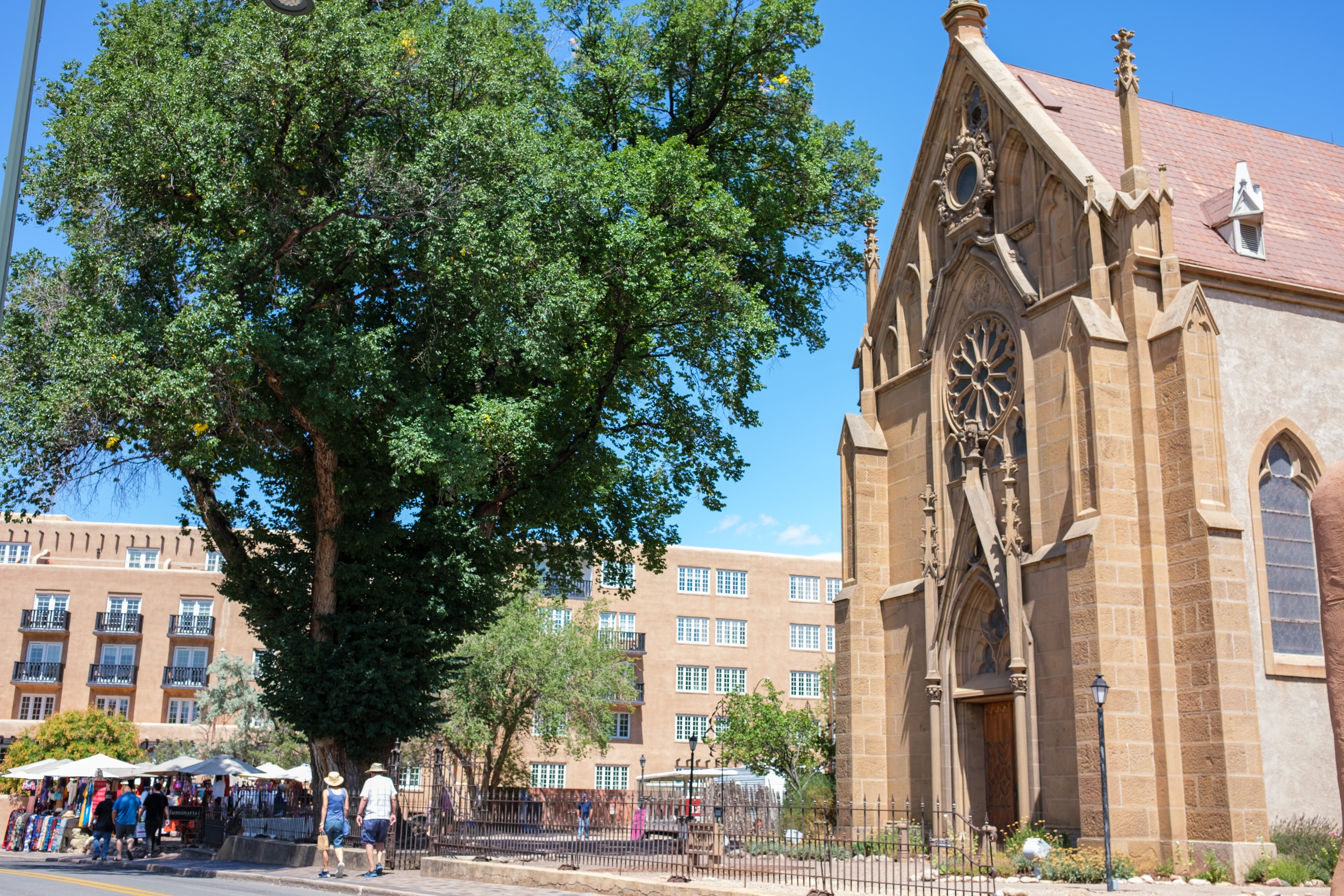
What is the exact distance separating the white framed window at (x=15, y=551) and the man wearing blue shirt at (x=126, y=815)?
4689 cm

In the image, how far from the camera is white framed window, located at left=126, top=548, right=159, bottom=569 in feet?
213

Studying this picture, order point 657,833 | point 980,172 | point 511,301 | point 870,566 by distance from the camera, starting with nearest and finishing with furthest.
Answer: point 657,833
point 511,301
point 980,172
point 870,566

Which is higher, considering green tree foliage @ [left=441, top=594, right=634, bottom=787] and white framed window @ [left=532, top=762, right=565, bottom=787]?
green tree foliage @ [left=441, top=594, right=634, bottom=787]

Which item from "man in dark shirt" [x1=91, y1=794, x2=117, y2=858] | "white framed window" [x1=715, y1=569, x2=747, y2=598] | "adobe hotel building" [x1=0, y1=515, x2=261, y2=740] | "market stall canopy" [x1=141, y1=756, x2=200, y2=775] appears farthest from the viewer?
"white framed window" [x1=715, y1=569, x2=747, y2=598]

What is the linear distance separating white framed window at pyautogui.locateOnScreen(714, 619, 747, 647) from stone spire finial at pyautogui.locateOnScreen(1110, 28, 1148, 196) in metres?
46.9

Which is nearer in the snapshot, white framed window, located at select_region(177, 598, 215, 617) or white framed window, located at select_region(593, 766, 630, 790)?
white framed window, located at select_region(177, 598, 215, 617)

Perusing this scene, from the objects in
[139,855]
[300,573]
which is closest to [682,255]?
[300,573]

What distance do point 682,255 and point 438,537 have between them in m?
7.10

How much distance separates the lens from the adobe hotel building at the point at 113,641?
5922cm

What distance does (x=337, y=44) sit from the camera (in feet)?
63.2

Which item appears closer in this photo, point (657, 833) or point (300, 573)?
point (657, 833)

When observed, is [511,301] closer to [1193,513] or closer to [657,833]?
[657,833]

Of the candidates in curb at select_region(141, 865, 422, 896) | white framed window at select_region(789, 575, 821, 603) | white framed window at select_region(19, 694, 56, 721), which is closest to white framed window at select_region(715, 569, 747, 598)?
white framed window at select_region(789, 575, 821, 603)

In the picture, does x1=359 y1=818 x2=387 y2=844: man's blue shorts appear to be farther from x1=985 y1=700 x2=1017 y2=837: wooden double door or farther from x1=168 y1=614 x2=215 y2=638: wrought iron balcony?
x1=168 y1=614 x2=215 y2=638: wrought iron balcony
